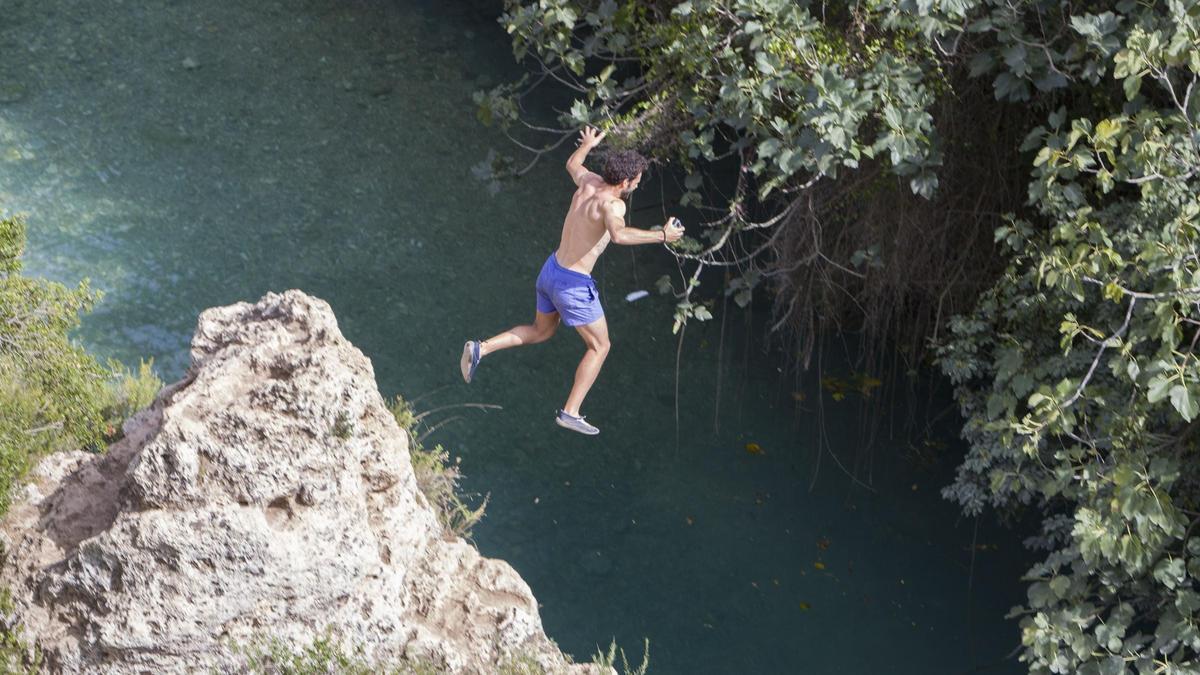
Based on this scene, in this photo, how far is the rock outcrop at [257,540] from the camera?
4.44 meters

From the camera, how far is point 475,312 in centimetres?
880

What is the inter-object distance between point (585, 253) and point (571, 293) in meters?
0.21

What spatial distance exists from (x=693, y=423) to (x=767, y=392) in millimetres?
655

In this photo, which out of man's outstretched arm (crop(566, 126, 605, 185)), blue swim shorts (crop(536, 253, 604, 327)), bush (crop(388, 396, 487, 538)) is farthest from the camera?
bush (crop(388, 396, 487, 538))

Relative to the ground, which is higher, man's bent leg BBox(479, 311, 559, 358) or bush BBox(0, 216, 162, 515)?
man's bent leg BBox(479, 311, 559, 358)

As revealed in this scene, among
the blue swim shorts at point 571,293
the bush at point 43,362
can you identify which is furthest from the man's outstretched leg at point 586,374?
the bush at point 43,362

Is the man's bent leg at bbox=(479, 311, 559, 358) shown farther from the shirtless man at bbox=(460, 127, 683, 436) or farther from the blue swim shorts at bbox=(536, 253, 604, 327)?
the blue swim shorts at bbox=(536, 253, 604, 327)

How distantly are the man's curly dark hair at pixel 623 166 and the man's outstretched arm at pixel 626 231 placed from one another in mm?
110

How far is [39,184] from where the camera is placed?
9.20 m

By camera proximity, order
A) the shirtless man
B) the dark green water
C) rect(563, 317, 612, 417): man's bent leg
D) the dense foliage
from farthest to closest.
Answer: the dark green water < rect(563, 317, 612, 417): man's bent leg < the shirtless man < the dense foliage

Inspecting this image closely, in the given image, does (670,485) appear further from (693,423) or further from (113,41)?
(113,41)

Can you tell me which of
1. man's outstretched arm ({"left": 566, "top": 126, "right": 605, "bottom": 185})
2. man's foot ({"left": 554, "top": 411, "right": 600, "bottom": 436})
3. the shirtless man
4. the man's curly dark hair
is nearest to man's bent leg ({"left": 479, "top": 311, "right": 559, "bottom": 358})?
the shirtless man

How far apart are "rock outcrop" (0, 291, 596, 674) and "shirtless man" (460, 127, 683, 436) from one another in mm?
1189

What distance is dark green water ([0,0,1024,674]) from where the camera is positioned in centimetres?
750
